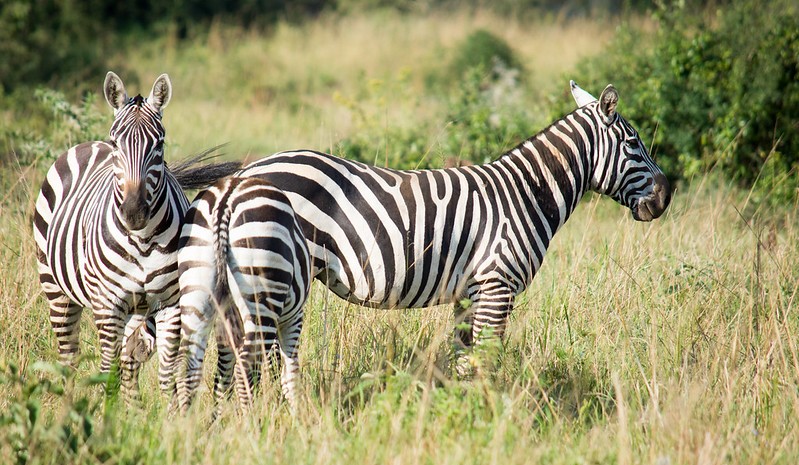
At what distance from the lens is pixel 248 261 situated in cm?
389

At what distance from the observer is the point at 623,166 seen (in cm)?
530

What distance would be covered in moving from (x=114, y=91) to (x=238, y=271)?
1.24 meters

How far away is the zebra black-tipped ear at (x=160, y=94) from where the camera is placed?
4.29 m

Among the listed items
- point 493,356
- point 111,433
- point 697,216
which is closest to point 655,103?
point 697,216

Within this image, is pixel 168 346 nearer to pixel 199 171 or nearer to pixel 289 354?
pixel 289 354

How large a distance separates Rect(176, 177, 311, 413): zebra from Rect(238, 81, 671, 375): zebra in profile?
520 mm

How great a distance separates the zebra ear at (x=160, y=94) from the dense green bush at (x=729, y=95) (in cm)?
630

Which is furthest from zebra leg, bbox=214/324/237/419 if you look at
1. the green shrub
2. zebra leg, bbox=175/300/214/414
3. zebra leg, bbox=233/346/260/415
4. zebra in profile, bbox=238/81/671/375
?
the green shrub

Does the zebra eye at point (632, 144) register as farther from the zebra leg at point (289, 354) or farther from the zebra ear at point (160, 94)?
the zebra ear at point (160, 94)

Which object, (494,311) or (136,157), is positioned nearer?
(136,157)

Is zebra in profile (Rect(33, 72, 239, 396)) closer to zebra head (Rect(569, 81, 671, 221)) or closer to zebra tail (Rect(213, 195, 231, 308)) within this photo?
zebra tail (Rect(213, 195, 231, 308))

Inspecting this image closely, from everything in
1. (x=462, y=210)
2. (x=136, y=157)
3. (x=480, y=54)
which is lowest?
(x=462, y=210)

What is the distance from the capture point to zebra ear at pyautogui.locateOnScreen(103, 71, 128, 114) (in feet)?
13.8

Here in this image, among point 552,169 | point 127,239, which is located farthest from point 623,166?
point 127,239
